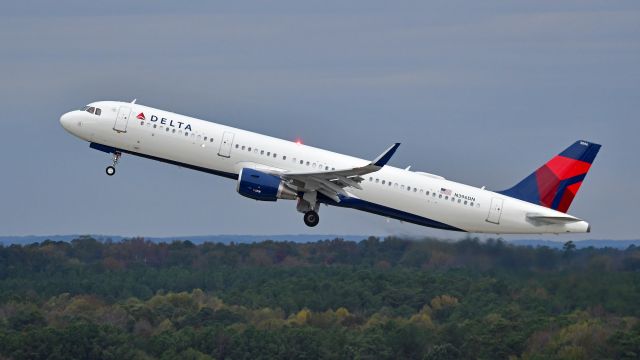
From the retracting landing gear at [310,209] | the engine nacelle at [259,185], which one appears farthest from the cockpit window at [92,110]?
the retracting landing gear at [310,209]

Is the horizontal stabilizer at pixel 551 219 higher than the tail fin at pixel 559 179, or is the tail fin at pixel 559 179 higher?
the tail fin at pixel 559 179

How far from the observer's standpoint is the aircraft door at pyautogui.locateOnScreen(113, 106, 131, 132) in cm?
8338

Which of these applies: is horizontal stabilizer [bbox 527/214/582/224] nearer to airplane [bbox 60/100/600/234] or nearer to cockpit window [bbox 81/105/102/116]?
airplane [bbox 60/100/600/234]

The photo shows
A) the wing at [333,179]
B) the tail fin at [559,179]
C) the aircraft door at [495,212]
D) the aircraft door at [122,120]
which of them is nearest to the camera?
the wing at [333,179]

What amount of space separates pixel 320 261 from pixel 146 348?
54702mm

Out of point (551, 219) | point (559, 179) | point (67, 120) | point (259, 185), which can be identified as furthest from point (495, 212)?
point (67, 120)

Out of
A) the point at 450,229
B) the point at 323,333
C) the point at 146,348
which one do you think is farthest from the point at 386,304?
the point at 450,229

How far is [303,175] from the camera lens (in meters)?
81.0

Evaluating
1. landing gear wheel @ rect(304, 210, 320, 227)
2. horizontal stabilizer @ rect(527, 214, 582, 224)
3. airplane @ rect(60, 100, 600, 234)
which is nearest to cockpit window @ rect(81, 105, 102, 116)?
airplane @ rect(60, 100, 600, 234)

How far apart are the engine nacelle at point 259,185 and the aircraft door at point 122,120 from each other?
692cm

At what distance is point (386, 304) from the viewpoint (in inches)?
6467

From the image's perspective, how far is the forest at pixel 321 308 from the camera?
12256 centimetres

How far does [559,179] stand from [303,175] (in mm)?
15429

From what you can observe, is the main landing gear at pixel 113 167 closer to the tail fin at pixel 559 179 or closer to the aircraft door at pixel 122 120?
the aircraft door at pixel 122 120
